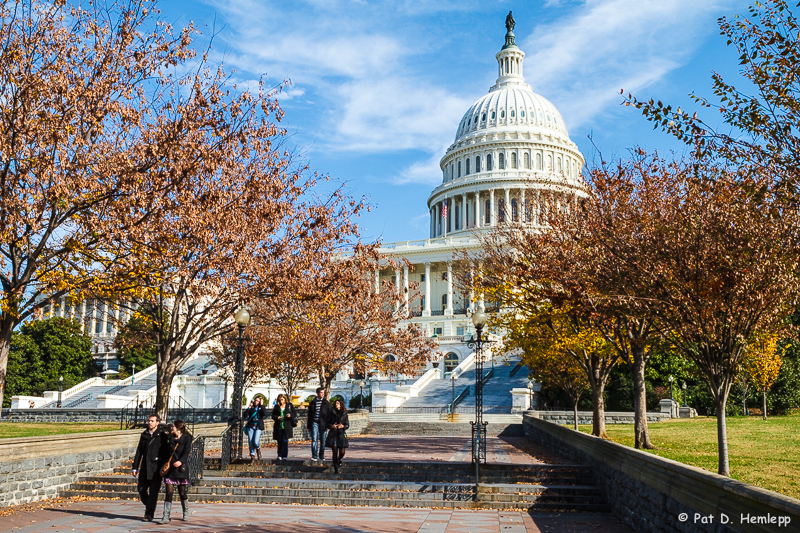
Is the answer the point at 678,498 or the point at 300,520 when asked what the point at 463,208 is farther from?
the point at 678,498

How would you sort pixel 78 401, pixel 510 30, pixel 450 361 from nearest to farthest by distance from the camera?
pixel 78 401, pixel 450 361, pixel 510 30

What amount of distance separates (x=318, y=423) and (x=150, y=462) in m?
7.29

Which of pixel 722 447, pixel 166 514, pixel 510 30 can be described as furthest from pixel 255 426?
pixel 510 30

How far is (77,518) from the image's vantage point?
13.6 m

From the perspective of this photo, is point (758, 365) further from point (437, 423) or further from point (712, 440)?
point (437, 423)

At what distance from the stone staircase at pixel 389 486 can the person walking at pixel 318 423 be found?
67cm

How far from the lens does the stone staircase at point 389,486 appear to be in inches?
604

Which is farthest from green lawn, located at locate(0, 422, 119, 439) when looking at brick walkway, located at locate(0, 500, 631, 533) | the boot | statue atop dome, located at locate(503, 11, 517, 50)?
statue atop dome, located at locate(503, 11, 517, 50)

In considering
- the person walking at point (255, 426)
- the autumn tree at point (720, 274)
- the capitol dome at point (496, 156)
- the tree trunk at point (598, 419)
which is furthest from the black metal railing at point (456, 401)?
the capitol dome at point (496, 156)

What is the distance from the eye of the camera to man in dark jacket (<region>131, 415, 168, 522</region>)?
13.1 meters

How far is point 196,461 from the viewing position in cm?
1766

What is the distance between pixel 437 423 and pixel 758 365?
1726cm

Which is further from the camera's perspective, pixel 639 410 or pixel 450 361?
pixel 450 361

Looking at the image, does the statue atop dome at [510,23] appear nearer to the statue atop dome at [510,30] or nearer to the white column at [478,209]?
the statue atop dome at [510,30]
